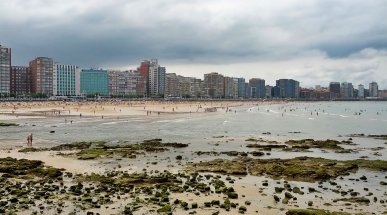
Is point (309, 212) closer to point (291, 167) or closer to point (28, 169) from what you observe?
point (291, 167)

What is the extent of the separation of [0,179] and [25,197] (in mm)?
5379

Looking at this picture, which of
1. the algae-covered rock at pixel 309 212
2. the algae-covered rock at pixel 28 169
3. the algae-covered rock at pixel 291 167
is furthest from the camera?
the algae-covered rock at pixel 291 167

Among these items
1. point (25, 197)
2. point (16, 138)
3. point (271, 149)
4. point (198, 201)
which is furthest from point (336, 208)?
point (16, 138)

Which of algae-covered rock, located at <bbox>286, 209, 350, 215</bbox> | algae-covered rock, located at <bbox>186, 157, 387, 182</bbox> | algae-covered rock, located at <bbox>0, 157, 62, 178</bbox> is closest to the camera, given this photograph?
algae-covered rock, located at <bbox>286, 209, 350, 215</bbox>

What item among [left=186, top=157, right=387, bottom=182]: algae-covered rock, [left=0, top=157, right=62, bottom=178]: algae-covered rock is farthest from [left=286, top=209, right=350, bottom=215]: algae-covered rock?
[left=0, top=157, right=62, bottom=178]: algae-covered rock

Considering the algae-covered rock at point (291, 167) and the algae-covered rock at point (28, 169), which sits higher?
the algae-covered rock at point (28, 169)

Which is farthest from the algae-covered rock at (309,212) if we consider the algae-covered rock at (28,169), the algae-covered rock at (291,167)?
the algae-covered rock at (28,169)

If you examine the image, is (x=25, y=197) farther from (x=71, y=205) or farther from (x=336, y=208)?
(x=336, y=208)

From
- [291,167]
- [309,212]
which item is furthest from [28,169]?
[309,212]

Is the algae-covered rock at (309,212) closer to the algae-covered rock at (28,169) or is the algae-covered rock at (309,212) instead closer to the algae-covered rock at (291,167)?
the algae-covered rock at (291,167)

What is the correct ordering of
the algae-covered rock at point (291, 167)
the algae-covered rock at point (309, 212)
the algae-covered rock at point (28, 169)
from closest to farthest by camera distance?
the algae-covered rock at point (309, 212) < the algae-covered rock at point (28, 169) < the algae-covered rock at point (291, 167)

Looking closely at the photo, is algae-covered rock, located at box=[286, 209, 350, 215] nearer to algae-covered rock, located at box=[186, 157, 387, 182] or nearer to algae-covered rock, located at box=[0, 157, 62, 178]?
algae-covered rock, located at box=[186, 157, 387, 182]

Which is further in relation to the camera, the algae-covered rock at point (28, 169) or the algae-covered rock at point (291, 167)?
the algae-covered rock at point (291, 167)

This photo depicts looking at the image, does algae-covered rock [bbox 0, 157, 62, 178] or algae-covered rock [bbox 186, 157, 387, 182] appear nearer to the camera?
algae-covered rock [bbox 0, 157, 62, 178]
